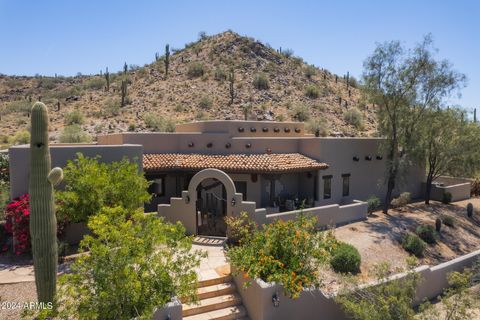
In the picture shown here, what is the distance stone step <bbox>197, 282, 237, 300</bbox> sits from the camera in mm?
10836

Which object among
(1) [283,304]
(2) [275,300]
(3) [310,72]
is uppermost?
(3) [310,72]

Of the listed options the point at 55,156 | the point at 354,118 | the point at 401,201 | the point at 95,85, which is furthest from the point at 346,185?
the point at 95,85

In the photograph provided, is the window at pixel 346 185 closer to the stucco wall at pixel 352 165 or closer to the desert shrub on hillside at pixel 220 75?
the stucco wall at pixel 352 165

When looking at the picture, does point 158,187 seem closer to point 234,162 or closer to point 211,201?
point 211,201

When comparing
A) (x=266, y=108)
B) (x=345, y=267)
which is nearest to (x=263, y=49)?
(x=266, y=108)

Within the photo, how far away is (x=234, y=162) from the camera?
2036cm

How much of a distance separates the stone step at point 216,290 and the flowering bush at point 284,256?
1.13 metres

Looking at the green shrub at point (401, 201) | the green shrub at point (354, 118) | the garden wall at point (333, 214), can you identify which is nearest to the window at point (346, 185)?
the garden wall at point (333, 214)

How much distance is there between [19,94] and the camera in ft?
193

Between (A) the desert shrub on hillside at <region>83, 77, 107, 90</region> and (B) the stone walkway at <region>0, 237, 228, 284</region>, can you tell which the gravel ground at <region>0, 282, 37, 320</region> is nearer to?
(B) the stone walkway at <region>0, 237, 228, 284</region>

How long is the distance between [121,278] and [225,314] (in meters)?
4.48

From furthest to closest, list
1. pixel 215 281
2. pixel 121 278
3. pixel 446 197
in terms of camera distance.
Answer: pixel 446 197 → pixel 215 281 → pixel 121 278

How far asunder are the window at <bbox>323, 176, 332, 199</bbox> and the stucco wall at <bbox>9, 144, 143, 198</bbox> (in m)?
13.1

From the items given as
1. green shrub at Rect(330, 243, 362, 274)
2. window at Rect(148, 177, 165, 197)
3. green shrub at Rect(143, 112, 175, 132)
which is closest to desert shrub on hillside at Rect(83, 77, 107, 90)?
green shrub at Rect(143, 112, 175, 132)
